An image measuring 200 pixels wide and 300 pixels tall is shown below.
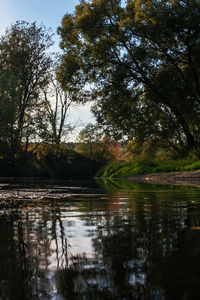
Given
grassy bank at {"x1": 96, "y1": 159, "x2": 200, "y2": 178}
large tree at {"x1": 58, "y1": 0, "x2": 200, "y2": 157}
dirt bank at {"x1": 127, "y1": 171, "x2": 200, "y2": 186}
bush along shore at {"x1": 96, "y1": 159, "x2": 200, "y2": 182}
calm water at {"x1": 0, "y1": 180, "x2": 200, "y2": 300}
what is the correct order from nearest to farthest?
calm water at {"x1": 0, "y1": 180, "x2": 200, "y2": 300} → large tree at {"x1": 58, "y1": 0, "x2": 200, "y2": 157} → dirt bank at {"x1": 127, "y1": 171, "x2": 200, "y2": 186} → bush along shore at {"x1": 96, "y1": 159, "x2": 200, "y2": 182} → grassy bank at {"x1": 96, "y1": 159, "x2": 200, "y2": 178}

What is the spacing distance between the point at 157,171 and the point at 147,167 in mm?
2762

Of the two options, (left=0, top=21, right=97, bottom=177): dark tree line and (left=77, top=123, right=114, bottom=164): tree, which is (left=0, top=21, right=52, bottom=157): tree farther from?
(left=77, top=123, right=114, bottom=164): tree

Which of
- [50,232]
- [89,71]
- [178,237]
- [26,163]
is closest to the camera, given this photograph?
[178,237]

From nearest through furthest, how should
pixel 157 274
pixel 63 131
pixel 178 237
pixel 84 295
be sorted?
1. pixel 84 295
2. pixel 157 274
3. pixel 178 237
4. pixel 63 131

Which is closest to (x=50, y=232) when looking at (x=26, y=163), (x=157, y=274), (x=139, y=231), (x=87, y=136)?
(x=139, y=231)

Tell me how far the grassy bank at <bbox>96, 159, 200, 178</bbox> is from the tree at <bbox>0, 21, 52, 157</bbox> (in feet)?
32.8

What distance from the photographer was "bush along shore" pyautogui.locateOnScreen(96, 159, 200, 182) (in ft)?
76.3

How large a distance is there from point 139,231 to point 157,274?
1360 mm

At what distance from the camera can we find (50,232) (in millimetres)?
3158

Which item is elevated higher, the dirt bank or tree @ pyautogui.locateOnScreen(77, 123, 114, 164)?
tree @ pyautogui.locateOnScreen(77, 123, 114, 164)

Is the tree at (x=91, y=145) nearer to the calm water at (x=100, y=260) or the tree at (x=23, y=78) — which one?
the tree at (x=23, y=78)

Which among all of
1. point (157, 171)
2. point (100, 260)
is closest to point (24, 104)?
point (157, 171)

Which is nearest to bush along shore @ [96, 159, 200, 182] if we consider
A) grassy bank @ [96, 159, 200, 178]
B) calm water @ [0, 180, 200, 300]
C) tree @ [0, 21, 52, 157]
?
grassy bank @ [96, 159, 200, 178]

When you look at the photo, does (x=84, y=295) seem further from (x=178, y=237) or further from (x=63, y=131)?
(x=63, y=131)
